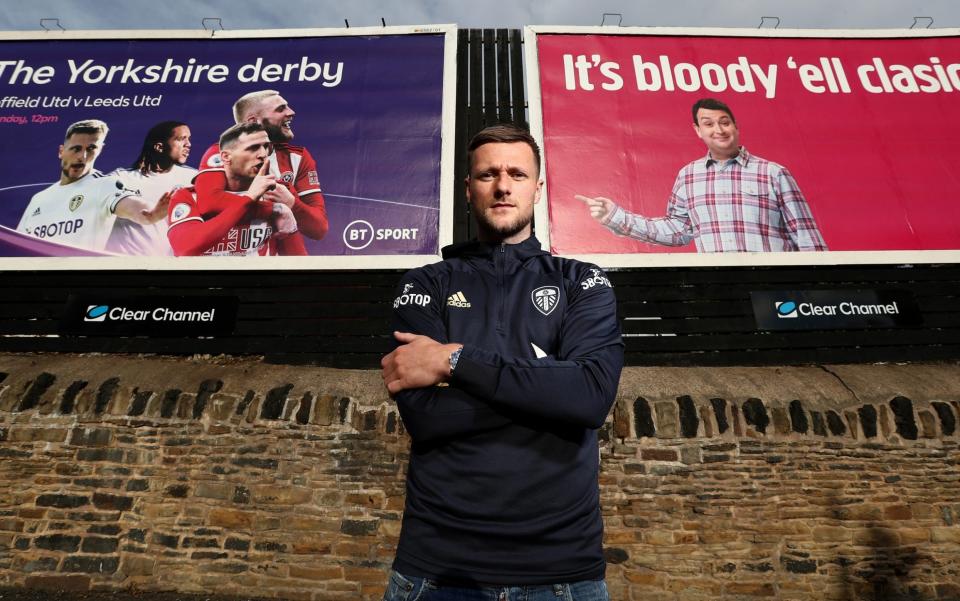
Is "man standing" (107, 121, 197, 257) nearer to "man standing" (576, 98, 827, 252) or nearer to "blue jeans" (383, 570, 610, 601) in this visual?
"man standing" (576, 98, 827, 252)

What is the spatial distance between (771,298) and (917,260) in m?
1.99

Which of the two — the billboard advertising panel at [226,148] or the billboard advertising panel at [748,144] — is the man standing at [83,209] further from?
the billboard advertising panel at [748,144]

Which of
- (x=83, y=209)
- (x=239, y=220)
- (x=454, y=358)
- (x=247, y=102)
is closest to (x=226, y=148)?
(x=247, y=102)

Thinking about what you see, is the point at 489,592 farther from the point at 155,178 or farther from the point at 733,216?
the point at 155,178

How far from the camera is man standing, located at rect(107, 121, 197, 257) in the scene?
6.19 meters

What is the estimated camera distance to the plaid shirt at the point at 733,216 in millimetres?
6180

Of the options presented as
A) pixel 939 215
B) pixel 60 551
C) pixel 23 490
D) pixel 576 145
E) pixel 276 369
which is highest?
pixel 576 145

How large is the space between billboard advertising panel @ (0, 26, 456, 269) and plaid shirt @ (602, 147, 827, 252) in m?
2.94

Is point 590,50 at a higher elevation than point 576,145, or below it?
higher

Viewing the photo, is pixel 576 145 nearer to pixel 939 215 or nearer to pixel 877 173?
pixel 877 173

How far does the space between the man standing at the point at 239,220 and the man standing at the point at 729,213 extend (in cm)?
407

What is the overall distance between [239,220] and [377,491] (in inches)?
161

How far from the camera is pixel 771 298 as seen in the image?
6074 mm

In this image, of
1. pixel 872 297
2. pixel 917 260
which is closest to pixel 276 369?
pixel 872 297
